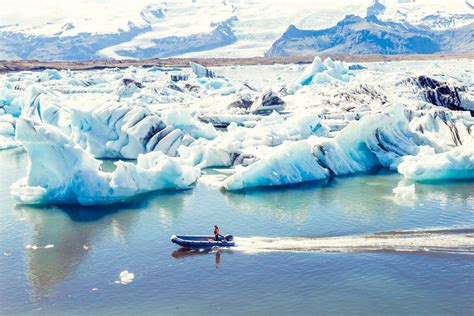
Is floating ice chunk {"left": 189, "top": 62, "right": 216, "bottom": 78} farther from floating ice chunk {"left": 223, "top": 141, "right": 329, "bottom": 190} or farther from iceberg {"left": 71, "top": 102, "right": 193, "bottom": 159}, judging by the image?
floating ice chunk {"left": 223, "top": 141, "right": 329, "bottom": 190}

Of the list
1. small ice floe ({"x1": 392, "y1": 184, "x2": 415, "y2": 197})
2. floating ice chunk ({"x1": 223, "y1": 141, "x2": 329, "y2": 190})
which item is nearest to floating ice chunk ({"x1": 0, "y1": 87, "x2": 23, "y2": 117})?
floating ice chunk ({"x1": 223, "y1": 141, "x2": 329, "y2": 190})

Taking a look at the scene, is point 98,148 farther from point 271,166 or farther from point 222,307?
point 222,307

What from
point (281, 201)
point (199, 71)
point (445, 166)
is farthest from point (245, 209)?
point (199, 71)

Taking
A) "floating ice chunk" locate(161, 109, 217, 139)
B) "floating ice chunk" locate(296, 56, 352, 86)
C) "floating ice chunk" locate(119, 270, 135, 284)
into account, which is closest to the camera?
"floating ice chunk" locate(119, 270, 135, 284)

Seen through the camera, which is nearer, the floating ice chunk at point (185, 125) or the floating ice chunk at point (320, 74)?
the floating ice chunk at point (185, 125)

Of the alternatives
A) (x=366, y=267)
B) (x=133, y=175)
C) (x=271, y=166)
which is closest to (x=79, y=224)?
(x=133, y=175)

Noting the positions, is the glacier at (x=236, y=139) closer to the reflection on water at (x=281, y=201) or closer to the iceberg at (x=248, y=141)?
the iceberg at (x=248, y=141)

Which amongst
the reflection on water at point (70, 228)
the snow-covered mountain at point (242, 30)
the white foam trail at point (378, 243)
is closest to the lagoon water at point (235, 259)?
the reflection on water at point (70, 228)
